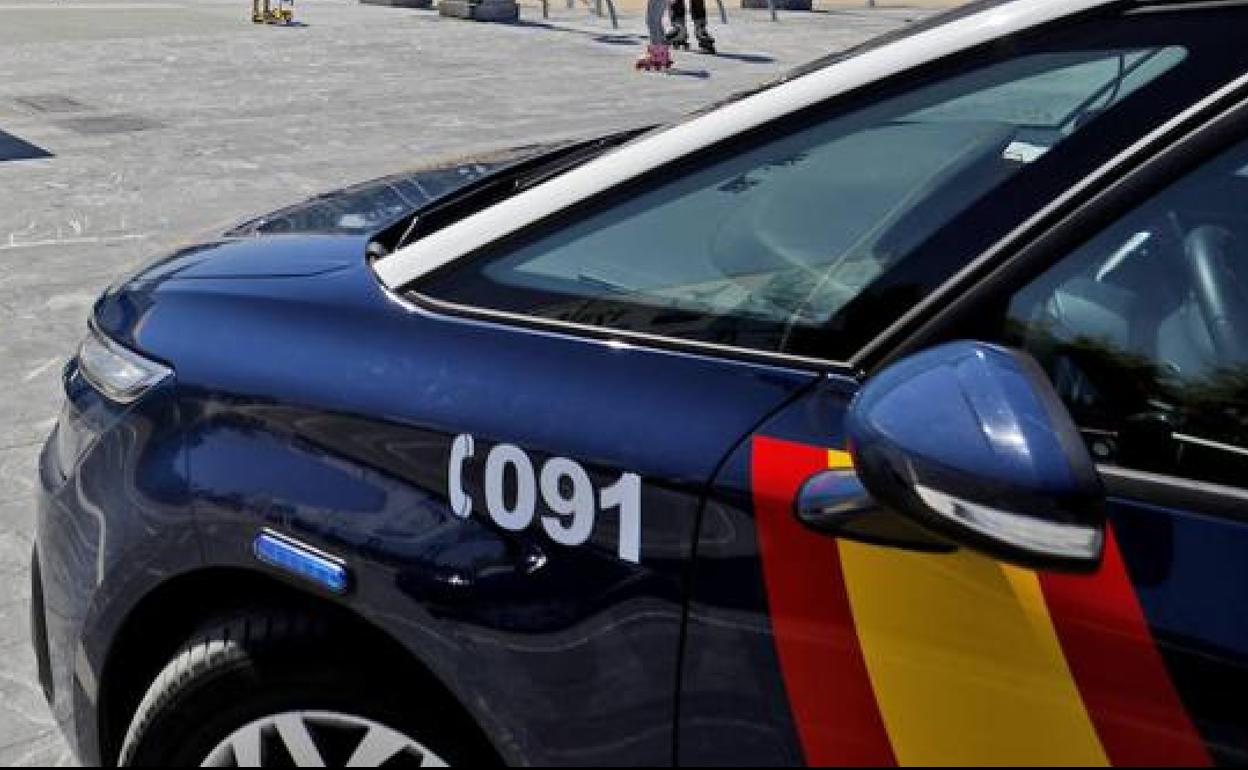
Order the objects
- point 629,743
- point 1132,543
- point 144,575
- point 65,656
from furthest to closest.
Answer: point 65,656 < point 144,575 < point 629,743 < point 1132,543

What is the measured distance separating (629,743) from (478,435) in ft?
1.43

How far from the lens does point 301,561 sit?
207cm

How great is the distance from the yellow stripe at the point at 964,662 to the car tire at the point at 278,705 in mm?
622

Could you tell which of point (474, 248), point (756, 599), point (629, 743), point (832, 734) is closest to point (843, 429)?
point (756, 599)

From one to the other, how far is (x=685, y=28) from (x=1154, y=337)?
15.4 metres

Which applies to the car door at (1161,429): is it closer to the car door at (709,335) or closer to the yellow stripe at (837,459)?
the car door at (709,335)

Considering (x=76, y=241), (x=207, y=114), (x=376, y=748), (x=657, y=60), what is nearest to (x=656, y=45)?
(x=657, y=60)

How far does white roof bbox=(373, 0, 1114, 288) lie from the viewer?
193 centimetres

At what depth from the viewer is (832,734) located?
65.1 inches

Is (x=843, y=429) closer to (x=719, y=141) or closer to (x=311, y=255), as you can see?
(x=719, y=141)

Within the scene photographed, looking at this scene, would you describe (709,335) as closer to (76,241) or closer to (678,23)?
(76,241)

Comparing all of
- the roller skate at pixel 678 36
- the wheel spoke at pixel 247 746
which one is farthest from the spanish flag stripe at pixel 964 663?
the roller skate at pixel 678 36

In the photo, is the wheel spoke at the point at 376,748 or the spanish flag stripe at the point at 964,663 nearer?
the spanish flag stripe at the point at 964,663

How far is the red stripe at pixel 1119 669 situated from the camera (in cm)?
150
